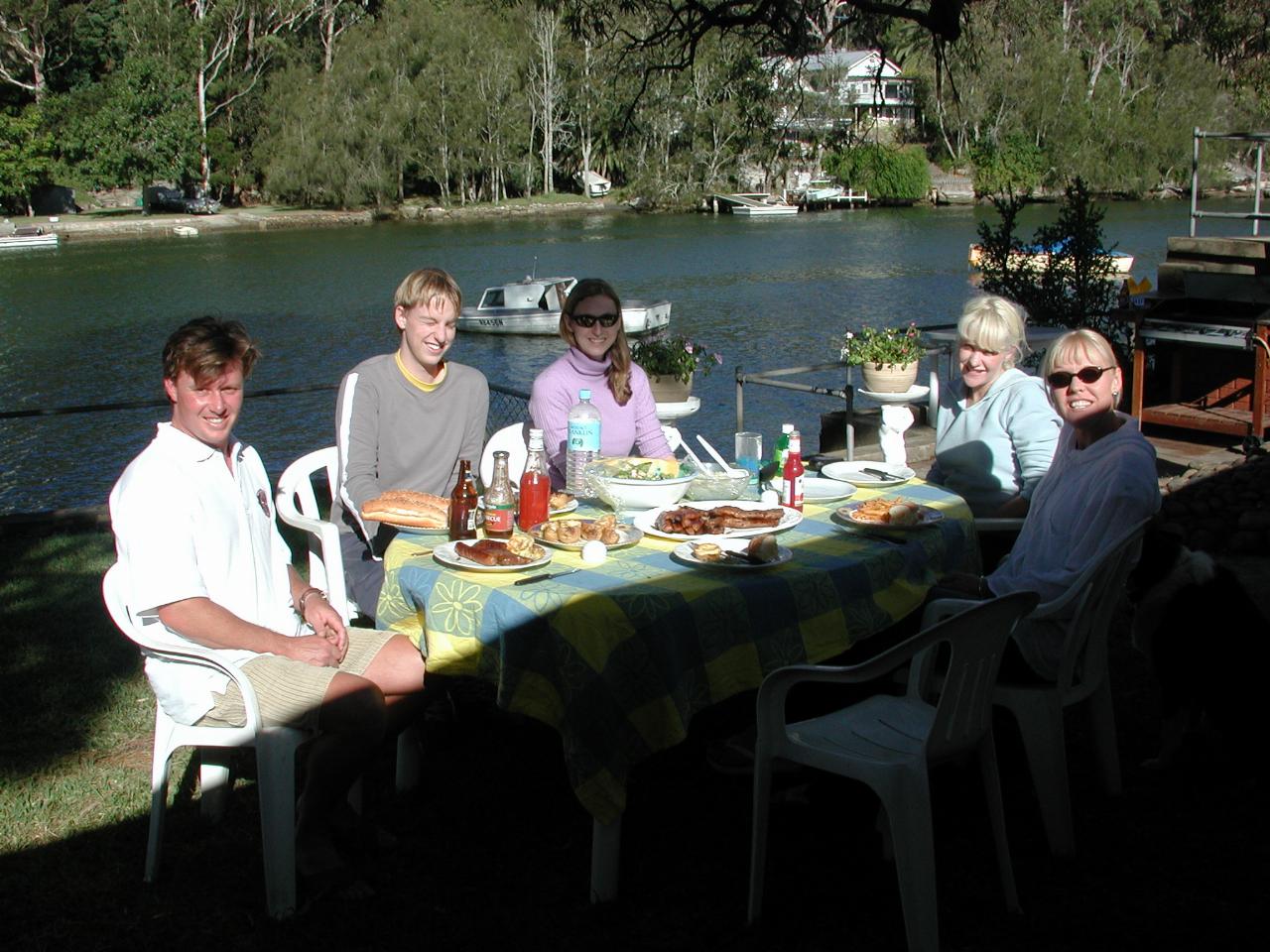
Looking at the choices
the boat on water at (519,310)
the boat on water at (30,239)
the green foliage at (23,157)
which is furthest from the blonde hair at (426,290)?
the green foliage at (23,157)

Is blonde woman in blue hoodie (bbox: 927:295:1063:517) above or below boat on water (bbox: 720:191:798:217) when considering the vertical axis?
below

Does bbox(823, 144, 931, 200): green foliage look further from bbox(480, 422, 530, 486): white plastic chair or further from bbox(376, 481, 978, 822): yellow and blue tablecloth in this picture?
bbox(376, 481, 978, 822): yellow and blue tablecloth

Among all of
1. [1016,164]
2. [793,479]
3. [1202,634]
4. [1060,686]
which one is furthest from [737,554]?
[1016,164]

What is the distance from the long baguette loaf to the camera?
3.38m

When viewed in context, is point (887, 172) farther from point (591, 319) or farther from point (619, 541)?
point (619, 541)

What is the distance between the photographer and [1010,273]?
10.1 metres

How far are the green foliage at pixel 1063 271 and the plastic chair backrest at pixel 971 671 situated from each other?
7.63 m

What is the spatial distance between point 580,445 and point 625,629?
3.50 feet

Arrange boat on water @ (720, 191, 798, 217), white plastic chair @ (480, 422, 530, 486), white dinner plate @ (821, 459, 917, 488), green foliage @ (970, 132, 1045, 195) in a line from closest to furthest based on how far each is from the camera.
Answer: white dinner plate @ (821, 459, 917, 488), white plastic chair @ (480, 422, 530, 486), boat on water @ (720, 191, 798, 217), green foliage @ (970, 132, 1045, 195)

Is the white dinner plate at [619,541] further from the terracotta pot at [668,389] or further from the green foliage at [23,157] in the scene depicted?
the green foliage at [23,157]

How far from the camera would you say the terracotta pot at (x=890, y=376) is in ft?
27.1

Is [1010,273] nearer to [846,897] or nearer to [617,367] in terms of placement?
[617,367]

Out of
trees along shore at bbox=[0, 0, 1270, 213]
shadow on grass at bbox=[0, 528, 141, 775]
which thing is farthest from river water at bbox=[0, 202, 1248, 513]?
shadow on grass at bbox=[0, 528, 141, 775]

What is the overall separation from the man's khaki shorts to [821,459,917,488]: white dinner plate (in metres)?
1.69
